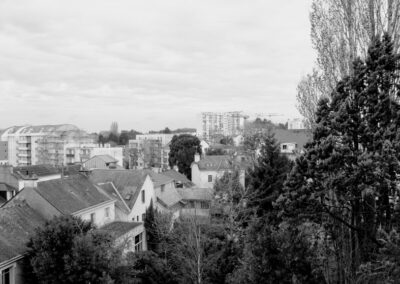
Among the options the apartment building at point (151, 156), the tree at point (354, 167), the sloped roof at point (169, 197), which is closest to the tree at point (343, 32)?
the tree at point (354, 167)

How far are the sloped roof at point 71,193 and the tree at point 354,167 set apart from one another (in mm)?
15247

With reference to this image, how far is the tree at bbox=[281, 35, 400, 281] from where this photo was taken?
9836 millimetres

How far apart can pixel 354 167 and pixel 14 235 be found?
50.8 ft

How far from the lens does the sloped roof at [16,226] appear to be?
1623 cm

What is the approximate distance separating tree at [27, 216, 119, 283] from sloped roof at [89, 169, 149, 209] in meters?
11.9

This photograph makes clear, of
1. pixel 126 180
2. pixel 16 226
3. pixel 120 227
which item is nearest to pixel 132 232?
pixel 120 227

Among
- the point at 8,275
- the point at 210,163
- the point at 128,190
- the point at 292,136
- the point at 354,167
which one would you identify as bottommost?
the point at 8,275

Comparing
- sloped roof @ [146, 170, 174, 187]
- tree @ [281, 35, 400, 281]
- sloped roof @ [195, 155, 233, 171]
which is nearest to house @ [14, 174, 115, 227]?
sloped roof @ [146, 170, 174, 187]

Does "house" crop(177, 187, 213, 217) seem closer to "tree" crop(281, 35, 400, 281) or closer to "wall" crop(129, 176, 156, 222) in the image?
"wall" crop(129, 176, 156, 222)

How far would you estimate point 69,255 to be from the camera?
15945 mm

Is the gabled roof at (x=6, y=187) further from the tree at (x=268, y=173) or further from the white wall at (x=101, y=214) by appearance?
the tree at (x=268, y=173)

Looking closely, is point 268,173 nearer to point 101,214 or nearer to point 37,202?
point 101,214

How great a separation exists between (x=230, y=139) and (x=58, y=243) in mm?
70935

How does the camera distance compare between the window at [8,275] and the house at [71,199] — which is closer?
the window at [8,275]
